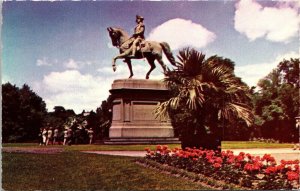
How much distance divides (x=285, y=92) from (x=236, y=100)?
3178 cm

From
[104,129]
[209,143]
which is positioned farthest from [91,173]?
Result: [104,129]

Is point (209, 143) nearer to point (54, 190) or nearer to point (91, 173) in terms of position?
point (91, 173)

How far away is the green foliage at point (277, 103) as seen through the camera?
43.6m

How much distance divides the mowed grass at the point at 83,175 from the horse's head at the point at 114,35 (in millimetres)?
12033

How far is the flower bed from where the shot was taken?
33.0ft

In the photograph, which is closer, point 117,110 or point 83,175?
point 83,175

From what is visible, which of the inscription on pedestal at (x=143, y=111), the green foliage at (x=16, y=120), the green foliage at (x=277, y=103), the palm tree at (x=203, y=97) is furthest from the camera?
the green foliage at (x=277, y=103)

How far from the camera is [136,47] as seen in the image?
80.2 ft

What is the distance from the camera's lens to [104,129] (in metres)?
36.9

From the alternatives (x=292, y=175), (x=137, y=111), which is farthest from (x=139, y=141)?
(x=292, y=175)

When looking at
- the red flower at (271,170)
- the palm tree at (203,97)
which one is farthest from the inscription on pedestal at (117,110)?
the red flower at (271,170)

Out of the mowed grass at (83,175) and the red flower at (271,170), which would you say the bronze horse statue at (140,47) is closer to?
the mowed grass at (83,175)

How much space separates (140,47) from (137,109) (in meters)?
3.58

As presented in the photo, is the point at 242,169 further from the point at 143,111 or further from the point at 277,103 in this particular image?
the point at 277,103
